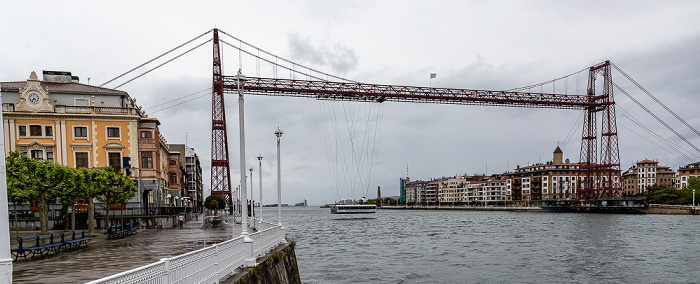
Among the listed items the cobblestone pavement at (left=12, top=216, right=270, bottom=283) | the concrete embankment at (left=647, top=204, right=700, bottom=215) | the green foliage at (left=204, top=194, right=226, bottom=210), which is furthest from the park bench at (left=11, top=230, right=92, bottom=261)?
the concrete embankment at (left=647, top=204, right=700, bottom=215)

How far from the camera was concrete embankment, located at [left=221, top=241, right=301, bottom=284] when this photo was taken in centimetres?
1269

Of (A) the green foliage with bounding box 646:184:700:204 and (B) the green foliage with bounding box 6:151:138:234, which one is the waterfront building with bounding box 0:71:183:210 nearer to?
(B) the green foliage with bounding box 6:151:138:234

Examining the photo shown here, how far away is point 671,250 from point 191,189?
362 ft

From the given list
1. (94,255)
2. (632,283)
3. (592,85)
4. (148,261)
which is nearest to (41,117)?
(94,255)

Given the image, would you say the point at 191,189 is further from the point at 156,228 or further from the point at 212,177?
the point at 156,228

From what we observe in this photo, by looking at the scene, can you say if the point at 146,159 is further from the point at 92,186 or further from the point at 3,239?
the point at 3,239

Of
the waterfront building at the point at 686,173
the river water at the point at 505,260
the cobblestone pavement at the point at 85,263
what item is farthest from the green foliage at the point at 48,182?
the waterfront building at the point at 686,173

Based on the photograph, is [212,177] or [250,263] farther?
[212,177]

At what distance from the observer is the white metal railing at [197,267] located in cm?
751

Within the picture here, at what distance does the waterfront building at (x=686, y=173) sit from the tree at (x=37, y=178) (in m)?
172

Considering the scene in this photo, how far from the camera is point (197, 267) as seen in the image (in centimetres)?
1003

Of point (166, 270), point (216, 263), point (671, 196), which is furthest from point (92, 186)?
point (671, 196)

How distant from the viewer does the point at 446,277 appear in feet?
89.1

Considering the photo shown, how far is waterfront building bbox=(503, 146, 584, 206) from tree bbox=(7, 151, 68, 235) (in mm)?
159032
